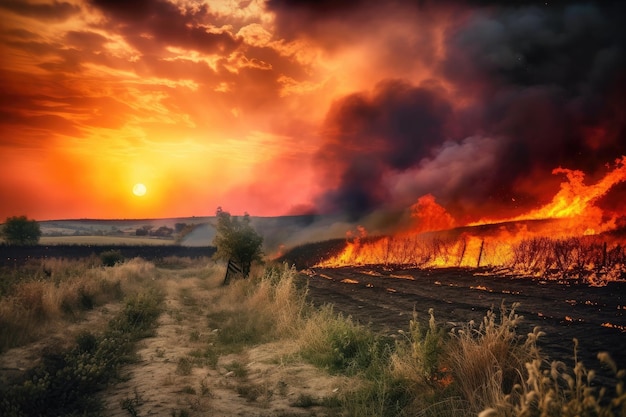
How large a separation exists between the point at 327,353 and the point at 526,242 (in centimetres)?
1696

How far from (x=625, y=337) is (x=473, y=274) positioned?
11.9 m

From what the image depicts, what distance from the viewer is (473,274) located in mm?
19047

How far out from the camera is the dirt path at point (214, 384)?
6328mm

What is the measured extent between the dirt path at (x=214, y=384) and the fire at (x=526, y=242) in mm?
12055

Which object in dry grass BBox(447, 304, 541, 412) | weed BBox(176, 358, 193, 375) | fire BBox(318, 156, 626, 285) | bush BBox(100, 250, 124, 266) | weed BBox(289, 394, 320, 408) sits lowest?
bush BBox(100, 250, 124, 266)

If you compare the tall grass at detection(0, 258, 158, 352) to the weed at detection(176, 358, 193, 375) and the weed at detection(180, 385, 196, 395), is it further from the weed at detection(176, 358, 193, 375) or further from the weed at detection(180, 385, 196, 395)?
the weed at detection(180, 385, 196, 395)

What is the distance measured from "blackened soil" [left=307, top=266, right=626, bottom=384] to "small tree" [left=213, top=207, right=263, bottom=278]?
658cm

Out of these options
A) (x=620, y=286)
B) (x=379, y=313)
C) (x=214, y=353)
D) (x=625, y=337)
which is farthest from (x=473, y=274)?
(x=214, y=353)

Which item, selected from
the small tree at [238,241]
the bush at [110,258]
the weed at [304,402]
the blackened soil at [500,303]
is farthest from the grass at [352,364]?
the bush at [110,258]

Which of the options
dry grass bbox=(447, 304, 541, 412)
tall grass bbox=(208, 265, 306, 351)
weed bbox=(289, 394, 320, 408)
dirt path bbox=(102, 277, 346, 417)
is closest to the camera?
dry grass bbox=(447, 304, 541, 412)

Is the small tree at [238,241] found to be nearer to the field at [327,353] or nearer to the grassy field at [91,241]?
the field at [327,353]

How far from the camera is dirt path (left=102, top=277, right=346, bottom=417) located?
6.33 metres

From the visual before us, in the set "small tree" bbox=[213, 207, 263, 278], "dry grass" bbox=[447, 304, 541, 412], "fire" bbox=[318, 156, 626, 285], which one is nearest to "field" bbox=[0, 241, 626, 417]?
"dry grass" bbox=[447, 304, 541, 412]

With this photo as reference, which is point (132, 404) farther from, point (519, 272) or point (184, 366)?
point (519, 272)
